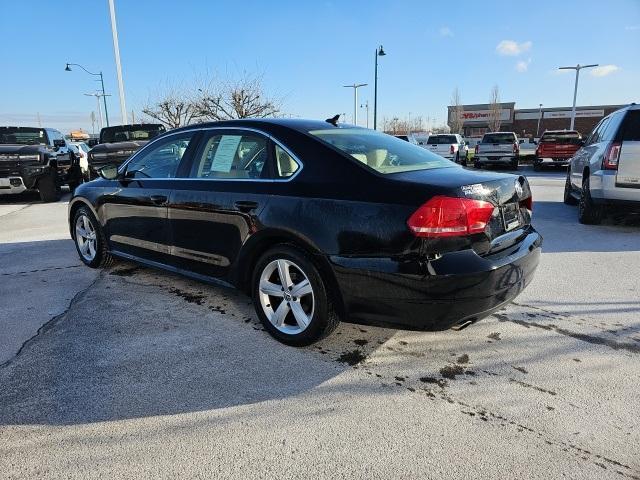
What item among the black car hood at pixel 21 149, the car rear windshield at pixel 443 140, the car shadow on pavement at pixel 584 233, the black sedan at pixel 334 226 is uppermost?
the car rear windshield at pixel 443 140

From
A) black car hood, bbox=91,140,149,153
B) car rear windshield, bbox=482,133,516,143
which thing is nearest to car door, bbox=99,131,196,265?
black car hood, bbox=91,140,149,153

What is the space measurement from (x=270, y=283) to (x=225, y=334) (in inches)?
21.3

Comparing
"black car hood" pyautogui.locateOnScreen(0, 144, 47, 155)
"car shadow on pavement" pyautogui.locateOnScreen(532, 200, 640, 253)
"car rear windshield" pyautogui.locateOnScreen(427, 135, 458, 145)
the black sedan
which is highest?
"car rear windshield" pyautogui.locateOnScreen(427, 135, 458, 145)

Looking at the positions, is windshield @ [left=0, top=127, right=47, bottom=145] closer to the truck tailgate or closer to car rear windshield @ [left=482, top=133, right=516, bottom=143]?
the truck tailgate

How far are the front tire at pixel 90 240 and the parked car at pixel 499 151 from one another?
1801 cm

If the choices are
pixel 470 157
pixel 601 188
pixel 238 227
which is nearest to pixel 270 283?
pixel 238 227

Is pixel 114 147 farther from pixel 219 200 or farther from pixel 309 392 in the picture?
pixel 309 392

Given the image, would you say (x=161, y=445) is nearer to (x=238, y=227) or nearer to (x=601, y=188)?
(x=238, y=227)

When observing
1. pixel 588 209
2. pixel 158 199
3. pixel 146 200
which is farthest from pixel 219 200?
pixel 588 209

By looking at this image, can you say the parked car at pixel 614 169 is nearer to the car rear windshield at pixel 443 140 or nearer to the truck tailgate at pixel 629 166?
the truck tailgate at pixel 629 166

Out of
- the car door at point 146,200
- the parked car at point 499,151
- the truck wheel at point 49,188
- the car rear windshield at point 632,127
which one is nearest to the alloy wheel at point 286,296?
the car door at point 146,200

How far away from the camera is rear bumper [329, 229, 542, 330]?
276 cm

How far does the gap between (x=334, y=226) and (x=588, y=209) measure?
235 inches

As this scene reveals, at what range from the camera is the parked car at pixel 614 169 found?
21.5 feet
